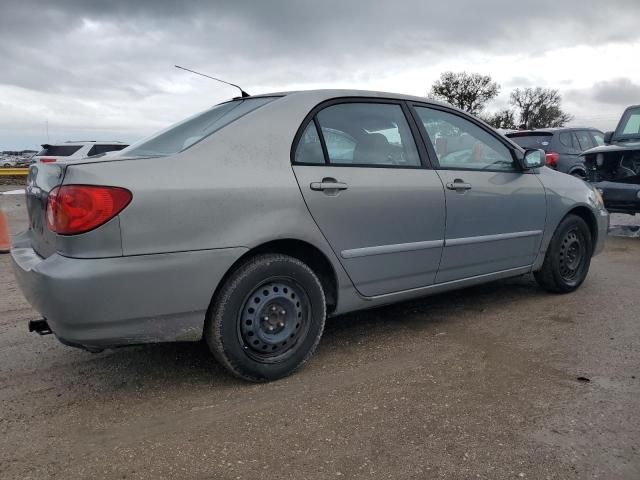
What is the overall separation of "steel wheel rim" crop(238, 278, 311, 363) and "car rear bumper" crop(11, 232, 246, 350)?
9.6 inches

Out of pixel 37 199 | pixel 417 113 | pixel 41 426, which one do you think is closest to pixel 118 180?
pixel 37 199

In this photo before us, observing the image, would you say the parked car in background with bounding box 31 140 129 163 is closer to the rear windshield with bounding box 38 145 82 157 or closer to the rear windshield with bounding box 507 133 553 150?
the rear windshield with bounding box 38 145 82 157

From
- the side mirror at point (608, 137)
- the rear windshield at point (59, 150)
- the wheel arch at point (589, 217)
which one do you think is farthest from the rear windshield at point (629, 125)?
the rear windshield at point (59, 150)

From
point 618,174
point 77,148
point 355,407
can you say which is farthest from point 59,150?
point 355,407

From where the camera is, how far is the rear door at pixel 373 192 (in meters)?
3.11

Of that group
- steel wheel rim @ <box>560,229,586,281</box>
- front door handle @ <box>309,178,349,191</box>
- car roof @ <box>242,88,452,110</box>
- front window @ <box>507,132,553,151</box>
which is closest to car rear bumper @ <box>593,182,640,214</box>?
front window @ <box>507,132,553,151</box>

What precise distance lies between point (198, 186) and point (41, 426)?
1.31m

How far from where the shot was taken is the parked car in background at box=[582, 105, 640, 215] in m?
7.78

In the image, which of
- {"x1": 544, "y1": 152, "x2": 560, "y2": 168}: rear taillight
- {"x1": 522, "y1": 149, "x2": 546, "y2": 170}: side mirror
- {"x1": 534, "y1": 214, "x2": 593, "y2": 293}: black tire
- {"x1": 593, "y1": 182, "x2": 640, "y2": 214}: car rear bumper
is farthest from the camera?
{"x1": 544, "y1": 152, "x2": 560, "y2": 168}: rear taillight

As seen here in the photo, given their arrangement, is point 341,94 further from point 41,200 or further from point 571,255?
point 571,255

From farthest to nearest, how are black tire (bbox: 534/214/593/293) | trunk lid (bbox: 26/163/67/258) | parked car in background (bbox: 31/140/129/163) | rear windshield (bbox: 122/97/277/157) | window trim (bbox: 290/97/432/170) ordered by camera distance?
parked car in background (bbox: 31/140/129/163) → black tire (bbox: 534/214/593/293) → window trim (bbox: 290/97/432/170) → rear windshield (bbox: 122/97/277/157) → trunk lid (bbox: 26/163/67/258)

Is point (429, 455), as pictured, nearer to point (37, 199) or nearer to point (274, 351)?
point (274, 351)

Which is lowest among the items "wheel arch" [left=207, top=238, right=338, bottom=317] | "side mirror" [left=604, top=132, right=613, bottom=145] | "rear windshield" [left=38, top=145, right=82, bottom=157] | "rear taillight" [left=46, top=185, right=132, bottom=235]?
"wheel arch" [left=207, top=238, right=338, bottom=317]

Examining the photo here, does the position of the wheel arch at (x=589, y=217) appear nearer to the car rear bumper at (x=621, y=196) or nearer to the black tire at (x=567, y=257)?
the black tire at (x=567, y=257)
